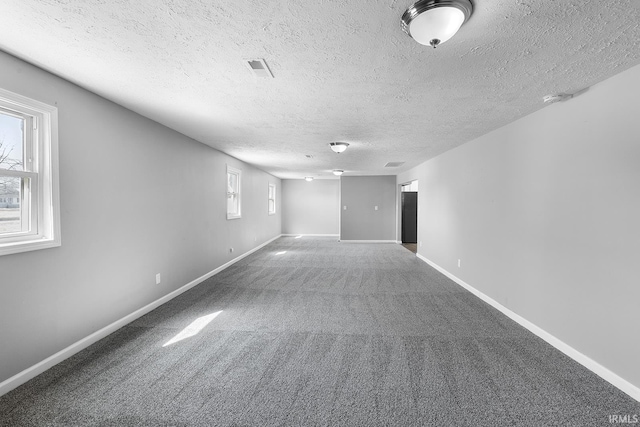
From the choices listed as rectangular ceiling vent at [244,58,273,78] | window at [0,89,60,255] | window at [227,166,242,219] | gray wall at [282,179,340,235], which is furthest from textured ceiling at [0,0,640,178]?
gray wall at [282,179,340,235]

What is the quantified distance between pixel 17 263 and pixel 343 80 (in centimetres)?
270

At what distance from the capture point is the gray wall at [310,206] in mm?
10688

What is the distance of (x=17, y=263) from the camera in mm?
1926

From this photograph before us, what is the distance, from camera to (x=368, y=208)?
9.45 meters

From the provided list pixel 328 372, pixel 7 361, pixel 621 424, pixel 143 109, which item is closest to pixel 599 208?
pixel 621 424

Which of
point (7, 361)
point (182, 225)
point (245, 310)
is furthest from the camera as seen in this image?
point (182, 225)

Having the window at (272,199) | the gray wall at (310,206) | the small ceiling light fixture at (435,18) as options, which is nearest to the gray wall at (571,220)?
the small ceiling light fixture at (435,18)

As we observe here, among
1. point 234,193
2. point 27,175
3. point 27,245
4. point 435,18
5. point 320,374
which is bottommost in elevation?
point 320,374

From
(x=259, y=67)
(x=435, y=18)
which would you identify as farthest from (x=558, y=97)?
(x=259, y=67)

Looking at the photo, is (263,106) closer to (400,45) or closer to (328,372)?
(400,45)

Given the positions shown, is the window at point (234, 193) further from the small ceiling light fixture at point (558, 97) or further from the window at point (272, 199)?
the small ceiling light fixture at point (558, 97)

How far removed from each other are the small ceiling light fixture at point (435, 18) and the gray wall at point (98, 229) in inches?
103

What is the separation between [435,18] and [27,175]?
2.88 meters

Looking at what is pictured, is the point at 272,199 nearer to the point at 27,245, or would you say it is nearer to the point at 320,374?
the point at 27,245
